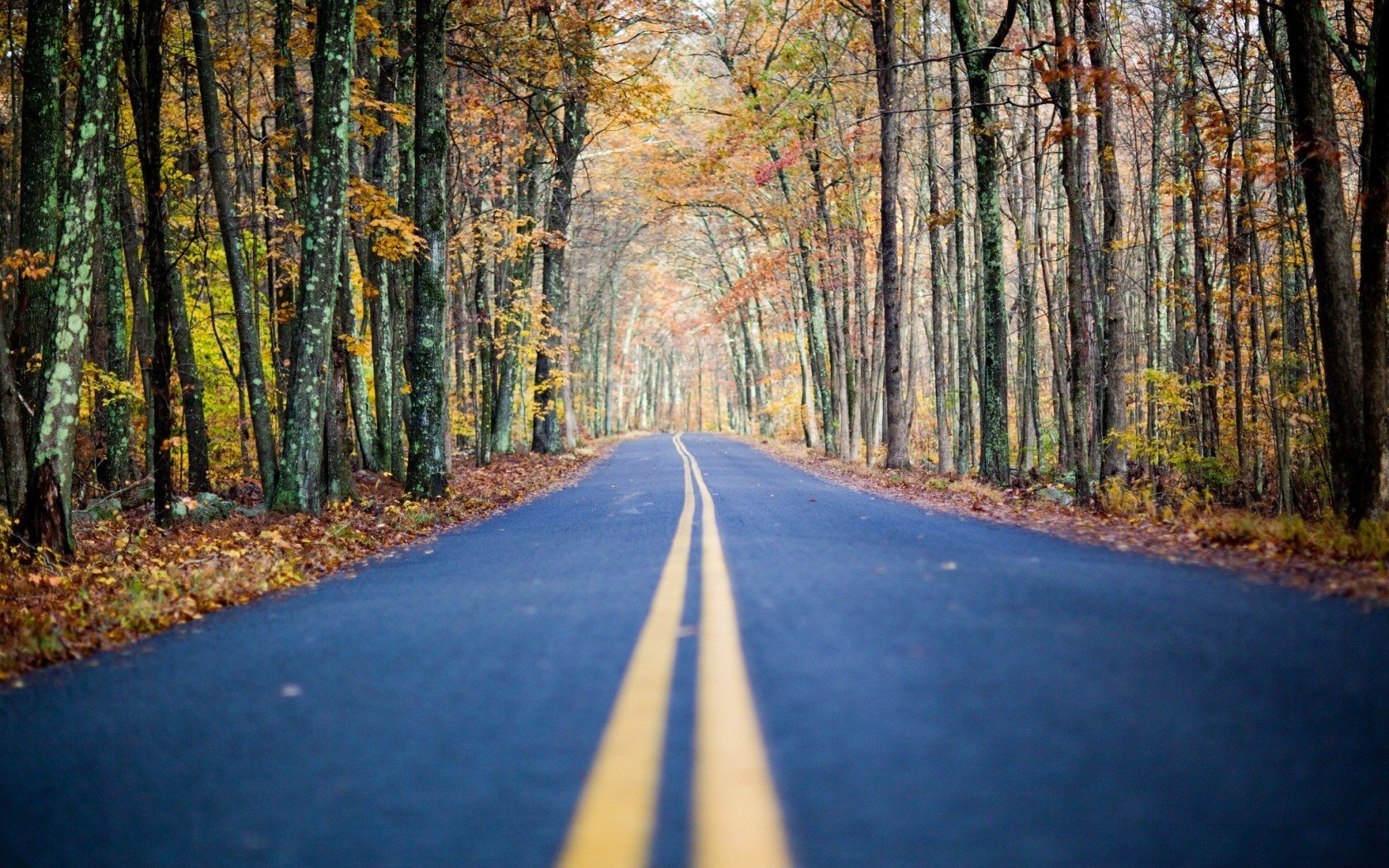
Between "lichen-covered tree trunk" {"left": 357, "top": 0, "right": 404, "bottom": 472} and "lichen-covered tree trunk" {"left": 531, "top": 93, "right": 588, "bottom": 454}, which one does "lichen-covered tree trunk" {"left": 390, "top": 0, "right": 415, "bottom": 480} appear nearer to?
"lichen-covered tree trunk" {"left": 357, "top": 0, "right": 404, "bottom": 472}

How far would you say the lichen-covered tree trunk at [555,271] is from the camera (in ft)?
82.2

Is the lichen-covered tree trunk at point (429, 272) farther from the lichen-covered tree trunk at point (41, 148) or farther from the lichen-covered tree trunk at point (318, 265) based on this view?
the lichen-covered tree trunk at point (41, 148)

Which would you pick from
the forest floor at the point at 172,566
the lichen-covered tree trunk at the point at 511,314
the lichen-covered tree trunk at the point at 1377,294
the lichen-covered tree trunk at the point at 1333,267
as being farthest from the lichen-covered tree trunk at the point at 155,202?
the lichen-covered tree trunk at the point at 1377,294

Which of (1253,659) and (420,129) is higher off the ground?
(420,129)

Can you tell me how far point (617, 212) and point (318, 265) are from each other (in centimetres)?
2266

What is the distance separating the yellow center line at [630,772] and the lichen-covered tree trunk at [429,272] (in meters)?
10.4

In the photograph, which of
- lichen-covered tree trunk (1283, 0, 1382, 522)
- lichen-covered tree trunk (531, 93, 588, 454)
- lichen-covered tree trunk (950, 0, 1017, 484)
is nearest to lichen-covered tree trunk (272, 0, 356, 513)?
lichen-covered tree trunk (950, 0, 1017, 484)

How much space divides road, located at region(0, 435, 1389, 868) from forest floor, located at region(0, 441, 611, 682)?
0.52m

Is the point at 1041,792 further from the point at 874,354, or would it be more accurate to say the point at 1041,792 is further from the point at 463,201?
the point at 874,354

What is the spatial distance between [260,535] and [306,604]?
3.81 metres

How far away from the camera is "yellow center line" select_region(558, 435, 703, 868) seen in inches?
86.0

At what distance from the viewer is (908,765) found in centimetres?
260

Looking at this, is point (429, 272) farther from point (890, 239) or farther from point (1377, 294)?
point (1377, 294)

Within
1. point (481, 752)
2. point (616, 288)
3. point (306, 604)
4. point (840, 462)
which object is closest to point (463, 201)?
point (840, 462)
